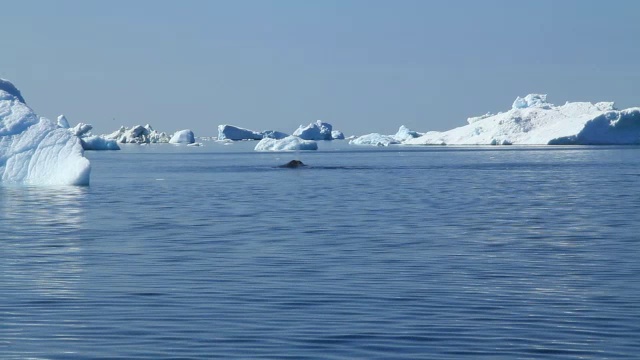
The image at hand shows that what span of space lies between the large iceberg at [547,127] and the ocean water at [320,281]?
76156 millimetres

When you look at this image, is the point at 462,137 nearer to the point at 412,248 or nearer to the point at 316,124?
the point at 316,124

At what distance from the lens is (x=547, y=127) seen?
114000 millimetres

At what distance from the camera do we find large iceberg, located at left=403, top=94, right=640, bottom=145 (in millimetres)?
102188

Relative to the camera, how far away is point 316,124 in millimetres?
156875

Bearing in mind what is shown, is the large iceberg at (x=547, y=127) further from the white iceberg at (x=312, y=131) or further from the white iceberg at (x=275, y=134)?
the white iceberg at (x=275, y=134)

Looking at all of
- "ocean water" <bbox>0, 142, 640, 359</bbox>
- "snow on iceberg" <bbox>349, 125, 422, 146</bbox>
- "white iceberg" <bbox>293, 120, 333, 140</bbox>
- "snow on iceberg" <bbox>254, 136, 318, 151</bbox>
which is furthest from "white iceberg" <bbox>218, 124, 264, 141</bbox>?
"ocean water" <bbox>0, 142, 640, 359</bbox>

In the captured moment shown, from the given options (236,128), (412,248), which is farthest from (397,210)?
(236,128)

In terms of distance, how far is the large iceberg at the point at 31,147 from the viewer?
32188 mm

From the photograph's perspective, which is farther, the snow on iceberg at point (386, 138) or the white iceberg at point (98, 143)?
the snow on iceberg at point (386, 138)

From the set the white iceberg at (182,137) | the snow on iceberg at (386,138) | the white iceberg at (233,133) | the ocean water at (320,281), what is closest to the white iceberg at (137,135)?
the white iceberg at (182,137)

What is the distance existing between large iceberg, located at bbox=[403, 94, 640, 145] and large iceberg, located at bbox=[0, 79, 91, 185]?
7352 cm

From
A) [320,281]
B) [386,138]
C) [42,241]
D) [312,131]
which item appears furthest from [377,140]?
[320,281]

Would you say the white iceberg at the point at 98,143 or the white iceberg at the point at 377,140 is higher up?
the white iceberg at the point at 98,143

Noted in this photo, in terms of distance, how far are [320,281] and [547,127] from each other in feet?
339
